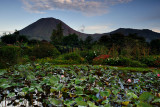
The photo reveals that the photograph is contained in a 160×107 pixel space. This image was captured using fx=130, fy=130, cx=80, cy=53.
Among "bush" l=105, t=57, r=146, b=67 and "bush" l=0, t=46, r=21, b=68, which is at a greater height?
"bush" l=0, t=46, r=21, b=68

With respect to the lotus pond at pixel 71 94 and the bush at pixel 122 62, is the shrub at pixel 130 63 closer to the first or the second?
the bush at pixel 122 62

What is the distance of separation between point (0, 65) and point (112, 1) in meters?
7.53

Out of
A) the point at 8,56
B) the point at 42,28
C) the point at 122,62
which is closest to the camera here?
the point at 8,56

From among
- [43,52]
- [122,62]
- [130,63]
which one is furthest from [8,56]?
[130,63]

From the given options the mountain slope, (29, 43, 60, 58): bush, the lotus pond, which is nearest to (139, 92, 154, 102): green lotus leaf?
the lotus pond

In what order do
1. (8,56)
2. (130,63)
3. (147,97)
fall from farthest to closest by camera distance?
(130,63) → (8,56) → (147,97)

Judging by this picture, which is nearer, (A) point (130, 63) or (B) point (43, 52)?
(A) point (130, 63)

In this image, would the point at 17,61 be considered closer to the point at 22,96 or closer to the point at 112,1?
the point at 22,96

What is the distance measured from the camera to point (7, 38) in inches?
933

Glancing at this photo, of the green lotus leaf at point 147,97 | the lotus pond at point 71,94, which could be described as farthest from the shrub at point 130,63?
the green lotus leaf at point 147,97

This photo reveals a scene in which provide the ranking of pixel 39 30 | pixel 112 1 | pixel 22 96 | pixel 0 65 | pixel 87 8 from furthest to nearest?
1. pixel 39 30
2. pixel 87 8
3. pixel 112 1
4. pixel 0 65
5. pixel 22 96

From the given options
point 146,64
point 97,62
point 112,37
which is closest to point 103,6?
point 97,62

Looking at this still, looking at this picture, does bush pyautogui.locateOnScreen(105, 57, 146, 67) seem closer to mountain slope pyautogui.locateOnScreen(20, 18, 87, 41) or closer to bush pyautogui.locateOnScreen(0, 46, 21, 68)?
bush pyautogui.locateOnScreen(0, 46, 21, 68)

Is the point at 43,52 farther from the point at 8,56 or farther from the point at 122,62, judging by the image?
the point at 122,62
